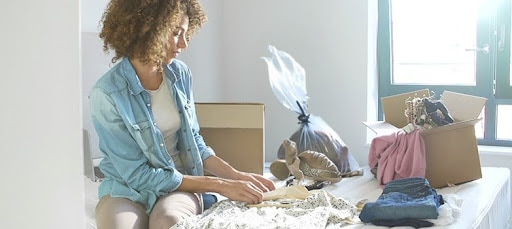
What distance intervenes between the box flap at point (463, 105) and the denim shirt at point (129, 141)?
1.16 m

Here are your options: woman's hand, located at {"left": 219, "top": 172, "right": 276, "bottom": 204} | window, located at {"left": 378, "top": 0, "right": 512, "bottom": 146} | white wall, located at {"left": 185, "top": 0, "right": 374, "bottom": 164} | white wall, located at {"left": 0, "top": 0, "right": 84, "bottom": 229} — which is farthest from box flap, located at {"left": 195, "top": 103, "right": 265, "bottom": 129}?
white wall, located at {"left": 0, "top": 0, "right": 84, "bottom": 229}

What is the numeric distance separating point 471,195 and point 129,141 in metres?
1.12

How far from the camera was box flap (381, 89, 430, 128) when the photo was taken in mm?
2443

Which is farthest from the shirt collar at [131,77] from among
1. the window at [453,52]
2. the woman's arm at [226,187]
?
the window at [453,52]

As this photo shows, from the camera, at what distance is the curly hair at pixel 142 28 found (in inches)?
69.7

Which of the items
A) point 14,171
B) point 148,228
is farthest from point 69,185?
point 148,228

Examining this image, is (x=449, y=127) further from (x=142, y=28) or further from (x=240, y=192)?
(x=142, y=28)

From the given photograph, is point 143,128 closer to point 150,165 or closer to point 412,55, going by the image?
point 150,165

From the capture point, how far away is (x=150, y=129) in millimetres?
1726

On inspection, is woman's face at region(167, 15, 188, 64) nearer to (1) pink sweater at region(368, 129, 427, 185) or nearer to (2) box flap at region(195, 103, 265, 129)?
(2) box flap at region(195, 103, 265, 129)

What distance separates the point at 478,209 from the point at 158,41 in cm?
109

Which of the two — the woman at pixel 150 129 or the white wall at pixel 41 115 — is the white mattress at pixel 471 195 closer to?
the woman at pixel 150 129

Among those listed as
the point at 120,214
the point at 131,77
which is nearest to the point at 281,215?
the point at 120,214

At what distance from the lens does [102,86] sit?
5.61 ft
